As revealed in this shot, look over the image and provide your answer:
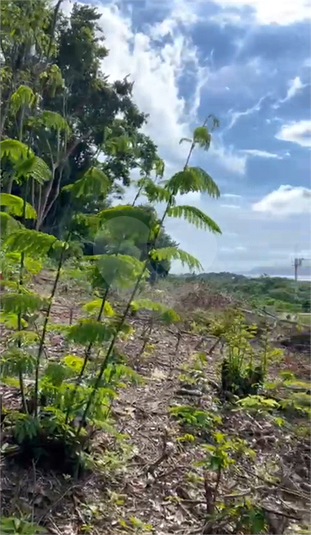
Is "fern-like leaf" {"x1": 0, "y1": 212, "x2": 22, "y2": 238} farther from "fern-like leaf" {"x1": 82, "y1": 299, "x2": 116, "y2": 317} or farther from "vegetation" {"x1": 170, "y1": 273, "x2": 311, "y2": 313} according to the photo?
"vegetation" {"x1": 170, "y1": 273, "x2": 311, "y2": 313}

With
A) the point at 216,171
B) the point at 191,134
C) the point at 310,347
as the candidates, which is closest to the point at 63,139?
the point at 216,171

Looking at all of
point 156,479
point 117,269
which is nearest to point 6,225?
point 117,269

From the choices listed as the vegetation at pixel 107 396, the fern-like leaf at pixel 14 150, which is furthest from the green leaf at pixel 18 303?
the fern-like leaf at pixel 14 150

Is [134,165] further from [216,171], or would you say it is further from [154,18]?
[154,18]

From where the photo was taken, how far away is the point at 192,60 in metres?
1.84

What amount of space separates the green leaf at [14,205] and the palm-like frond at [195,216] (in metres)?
0.44

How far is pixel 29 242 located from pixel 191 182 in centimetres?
44

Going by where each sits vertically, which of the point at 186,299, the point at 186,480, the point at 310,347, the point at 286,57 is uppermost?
the point at 286,57

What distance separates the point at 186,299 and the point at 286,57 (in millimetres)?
1604

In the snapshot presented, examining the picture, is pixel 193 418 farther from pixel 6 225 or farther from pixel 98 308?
pixel 6 225

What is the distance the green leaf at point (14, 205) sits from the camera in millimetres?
1519

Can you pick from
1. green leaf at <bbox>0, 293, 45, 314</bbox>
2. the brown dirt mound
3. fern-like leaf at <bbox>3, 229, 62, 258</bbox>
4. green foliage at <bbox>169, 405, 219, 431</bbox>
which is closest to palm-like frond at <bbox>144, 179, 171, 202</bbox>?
fern-like leaf at <bbox>3, 229, 62, 258</bbox>

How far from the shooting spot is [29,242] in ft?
4.59

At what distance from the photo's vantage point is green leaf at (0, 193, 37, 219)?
152 centimetres
